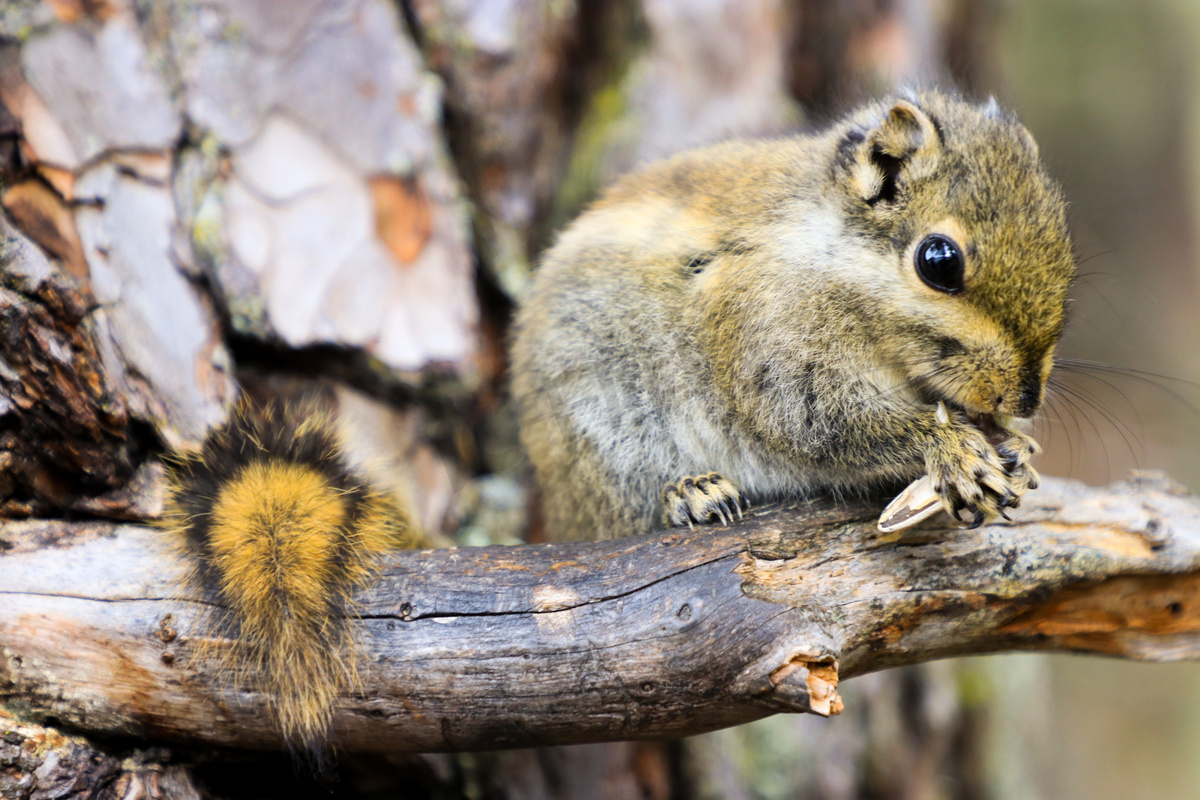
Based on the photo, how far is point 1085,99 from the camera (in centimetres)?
561

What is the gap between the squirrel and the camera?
194cm

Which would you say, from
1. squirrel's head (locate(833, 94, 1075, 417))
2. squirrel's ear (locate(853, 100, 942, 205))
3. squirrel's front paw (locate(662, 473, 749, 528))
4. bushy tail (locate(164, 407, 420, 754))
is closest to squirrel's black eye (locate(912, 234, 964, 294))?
squirrel's head (locate(833, 94, 1075, 417))

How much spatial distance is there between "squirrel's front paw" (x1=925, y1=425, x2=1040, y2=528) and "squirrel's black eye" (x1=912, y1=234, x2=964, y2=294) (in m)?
0.36

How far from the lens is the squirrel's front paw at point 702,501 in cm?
221

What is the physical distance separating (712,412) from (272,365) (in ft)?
4.93

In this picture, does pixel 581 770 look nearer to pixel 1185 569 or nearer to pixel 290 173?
Result: pixel 1185 569

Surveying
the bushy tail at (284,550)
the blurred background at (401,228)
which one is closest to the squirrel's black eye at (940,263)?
the blurred background at (401,228)

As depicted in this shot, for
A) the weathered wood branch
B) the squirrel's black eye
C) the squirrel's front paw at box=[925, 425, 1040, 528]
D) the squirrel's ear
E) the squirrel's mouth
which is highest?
the squirrel's ear

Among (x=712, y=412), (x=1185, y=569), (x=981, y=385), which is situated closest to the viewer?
(x=981, y=385)

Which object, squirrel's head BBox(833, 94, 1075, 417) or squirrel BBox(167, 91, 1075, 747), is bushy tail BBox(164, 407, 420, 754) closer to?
squirrel BBox(167, 91, 1075, 747)

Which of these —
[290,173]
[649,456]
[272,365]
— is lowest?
[649,456]

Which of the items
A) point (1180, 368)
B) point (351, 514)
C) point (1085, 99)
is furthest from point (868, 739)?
point (1085, 99)

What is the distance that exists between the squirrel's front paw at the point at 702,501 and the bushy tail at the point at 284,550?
29.3 inches

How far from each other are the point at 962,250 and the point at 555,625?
4.31 feet
